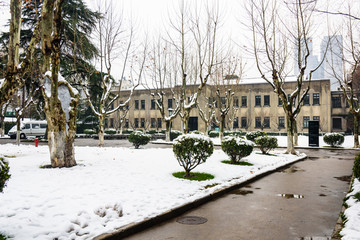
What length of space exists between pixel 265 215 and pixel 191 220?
1.49 meters

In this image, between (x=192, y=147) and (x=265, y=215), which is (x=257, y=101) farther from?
(x=265, y=215)

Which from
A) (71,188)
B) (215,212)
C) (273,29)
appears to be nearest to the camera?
(215,212)

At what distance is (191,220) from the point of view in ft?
17.3

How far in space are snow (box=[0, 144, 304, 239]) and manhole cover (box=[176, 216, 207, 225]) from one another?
37 cm

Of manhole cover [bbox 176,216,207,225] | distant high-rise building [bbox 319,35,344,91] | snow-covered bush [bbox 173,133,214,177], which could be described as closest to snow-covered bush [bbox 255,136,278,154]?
distant high-rise building [bbox 319,35,344,91]

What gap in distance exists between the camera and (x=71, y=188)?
6.40 meters

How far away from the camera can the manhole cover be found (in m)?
5.14

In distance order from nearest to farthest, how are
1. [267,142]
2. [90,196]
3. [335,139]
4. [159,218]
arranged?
[159,218] < [90,196] < [267,142] < [335,139]

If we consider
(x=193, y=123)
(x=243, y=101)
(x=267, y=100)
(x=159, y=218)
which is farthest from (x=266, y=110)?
(x=159, y=218)

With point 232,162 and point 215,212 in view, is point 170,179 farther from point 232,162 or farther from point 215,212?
point 232,162

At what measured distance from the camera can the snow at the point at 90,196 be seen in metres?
4.27

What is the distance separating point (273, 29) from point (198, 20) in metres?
4.59

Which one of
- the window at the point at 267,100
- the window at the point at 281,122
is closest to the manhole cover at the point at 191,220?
the window at the point at 281,122

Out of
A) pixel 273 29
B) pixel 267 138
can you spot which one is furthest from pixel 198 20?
pixel 267 138
